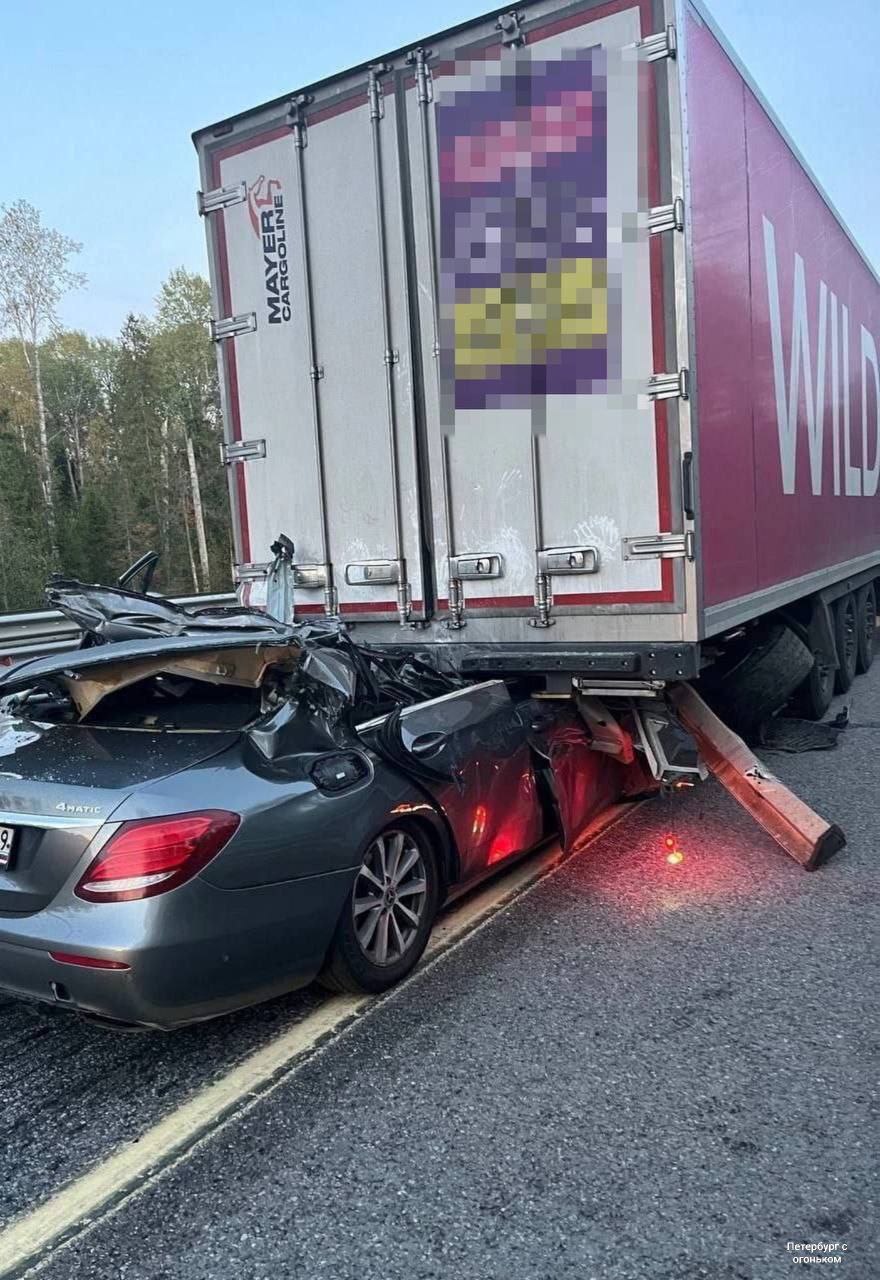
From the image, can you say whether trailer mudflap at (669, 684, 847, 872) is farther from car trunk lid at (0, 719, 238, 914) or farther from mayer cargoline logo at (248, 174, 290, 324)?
mayer cargoline logo at (248, 174, 290, 324)

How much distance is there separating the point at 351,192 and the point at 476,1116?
4533 mm

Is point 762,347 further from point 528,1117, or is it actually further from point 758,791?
point 528,1117

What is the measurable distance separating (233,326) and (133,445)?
40070 mm

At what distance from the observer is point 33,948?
2910mm

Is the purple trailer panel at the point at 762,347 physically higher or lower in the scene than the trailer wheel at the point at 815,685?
higher

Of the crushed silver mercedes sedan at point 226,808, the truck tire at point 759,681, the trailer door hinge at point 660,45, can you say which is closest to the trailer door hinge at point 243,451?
the crushed silver mercedes sedan at point 226,808

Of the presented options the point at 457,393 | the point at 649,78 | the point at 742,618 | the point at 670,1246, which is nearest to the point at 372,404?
the point at 457,393

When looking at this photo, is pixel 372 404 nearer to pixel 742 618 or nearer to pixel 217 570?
pixel 742 618

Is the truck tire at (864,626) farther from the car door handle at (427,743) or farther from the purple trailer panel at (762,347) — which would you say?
the car door handle at (427,743)

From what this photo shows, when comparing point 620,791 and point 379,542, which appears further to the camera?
point 620,791

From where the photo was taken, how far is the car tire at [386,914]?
11.4 feet

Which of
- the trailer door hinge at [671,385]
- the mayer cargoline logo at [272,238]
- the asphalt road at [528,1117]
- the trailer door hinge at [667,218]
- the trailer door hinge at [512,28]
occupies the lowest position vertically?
the asphalt road at [528,1117]

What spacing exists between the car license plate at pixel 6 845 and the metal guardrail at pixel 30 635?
7543 mm

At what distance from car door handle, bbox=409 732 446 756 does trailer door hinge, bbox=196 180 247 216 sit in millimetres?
3524
